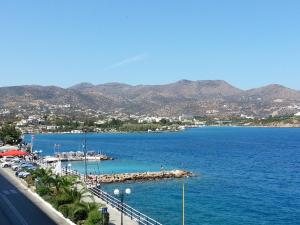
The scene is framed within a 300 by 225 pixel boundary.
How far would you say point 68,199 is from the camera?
3678 centimetres

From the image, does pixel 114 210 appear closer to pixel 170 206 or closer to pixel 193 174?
pixel 170 206

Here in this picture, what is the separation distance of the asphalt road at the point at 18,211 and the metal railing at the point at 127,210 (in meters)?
5.74

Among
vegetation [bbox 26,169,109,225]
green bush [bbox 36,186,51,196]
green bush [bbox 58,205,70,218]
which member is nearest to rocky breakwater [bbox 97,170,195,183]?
vegetation [bbox 26,169,109,225]

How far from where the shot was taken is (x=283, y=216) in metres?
50.3

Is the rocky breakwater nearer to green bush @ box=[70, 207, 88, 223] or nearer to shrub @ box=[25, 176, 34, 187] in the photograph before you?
shrub @ box=[25, 176, 34, 187]

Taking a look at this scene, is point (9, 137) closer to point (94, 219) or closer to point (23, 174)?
point (23, 174)

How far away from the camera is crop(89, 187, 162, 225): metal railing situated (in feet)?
118

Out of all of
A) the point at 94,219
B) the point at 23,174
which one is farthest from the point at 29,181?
the point at 94,219

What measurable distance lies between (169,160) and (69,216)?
7964 centimetres

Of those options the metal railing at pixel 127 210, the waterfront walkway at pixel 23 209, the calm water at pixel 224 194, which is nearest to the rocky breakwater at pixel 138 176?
the calm water at pixel 224 194

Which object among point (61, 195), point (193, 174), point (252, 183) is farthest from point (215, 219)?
point (193, 174)

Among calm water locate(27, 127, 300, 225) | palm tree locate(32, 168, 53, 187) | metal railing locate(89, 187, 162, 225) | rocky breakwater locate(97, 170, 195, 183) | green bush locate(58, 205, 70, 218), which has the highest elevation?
palm tree locate(32, 168, 53, 187)

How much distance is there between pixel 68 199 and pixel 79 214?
411 centimetres

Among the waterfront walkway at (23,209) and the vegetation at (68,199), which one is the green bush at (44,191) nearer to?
the vegetation at (68,199)
